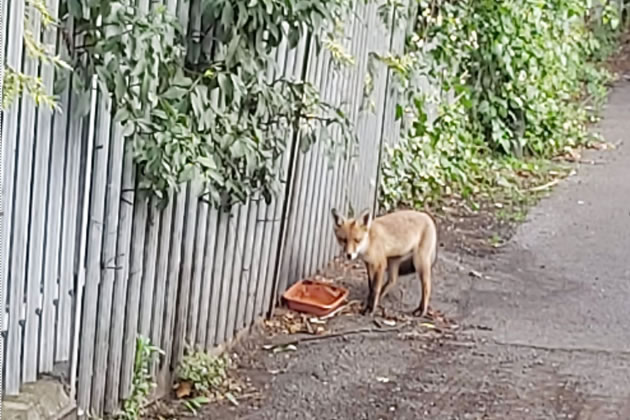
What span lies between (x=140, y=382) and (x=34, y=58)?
1.72 m

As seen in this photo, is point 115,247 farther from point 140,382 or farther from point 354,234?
point 354,234

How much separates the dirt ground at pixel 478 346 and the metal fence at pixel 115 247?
36cm

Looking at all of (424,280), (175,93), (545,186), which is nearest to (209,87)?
(175,93)

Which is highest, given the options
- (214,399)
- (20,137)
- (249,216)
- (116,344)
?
(20,137)

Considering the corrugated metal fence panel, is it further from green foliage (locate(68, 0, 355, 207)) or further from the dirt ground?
the dirt ground

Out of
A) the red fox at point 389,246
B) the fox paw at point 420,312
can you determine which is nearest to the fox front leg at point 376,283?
the red fox at point 389,246

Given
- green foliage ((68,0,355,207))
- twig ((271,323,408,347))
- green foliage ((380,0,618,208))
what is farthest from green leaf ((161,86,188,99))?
green foliage ((380,0,618,208))

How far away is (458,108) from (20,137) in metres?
6.79

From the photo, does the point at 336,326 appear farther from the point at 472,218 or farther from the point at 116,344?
the point at 472,218

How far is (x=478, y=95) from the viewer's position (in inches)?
409

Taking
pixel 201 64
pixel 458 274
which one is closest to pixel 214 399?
pixel 201 64

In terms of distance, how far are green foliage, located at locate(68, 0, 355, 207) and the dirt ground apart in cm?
90

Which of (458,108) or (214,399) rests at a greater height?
(458,108)

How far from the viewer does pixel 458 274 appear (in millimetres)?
7215
